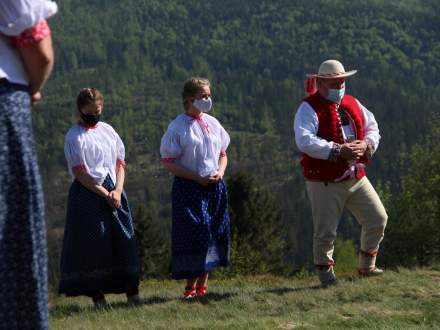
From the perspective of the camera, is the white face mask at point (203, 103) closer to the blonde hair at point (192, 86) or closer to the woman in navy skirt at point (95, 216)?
the blonde hair at point (192, 86)

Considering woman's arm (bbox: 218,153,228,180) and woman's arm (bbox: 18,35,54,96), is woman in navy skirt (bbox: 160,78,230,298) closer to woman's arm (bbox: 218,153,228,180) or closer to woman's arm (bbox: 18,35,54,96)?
woman's arm (bbox: 218,153,228,180)

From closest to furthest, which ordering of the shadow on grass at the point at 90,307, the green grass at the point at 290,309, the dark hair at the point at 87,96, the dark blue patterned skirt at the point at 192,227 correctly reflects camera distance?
1. the green grass at the point at 290,309
2. the dark hair at the point at 87,96
3. the shadow on grass at the point at 90,307
4. the dark blue patterned skirt at the point at 192,227

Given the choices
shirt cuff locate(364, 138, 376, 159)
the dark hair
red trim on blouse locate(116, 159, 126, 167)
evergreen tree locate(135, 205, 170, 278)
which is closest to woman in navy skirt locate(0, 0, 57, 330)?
the dark hair

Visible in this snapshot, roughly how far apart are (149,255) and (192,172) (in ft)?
155

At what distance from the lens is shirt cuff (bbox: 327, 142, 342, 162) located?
26.6 ft

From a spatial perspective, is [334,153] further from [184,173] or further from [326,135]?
[184,173]

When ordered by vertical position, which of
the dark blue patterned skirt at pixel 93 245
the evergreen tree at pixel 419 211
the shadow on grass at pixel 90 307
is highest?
the dark blue patterned skirt at pixel 93 245

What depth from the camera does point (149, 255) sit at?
5503 cm

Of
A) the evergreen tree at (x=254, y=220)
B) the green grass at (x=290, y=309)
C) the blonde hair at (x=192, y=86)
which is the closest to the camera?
the green grass at (x=290, y=309)

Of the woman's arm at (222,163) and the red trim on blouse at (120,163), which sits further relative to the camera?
the woman's arm at (222,163)

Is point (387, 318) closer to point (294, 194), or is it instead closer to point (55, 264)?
point (55, 264)

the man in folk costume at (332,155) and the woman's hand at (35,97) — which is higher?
the woman's hand at (35,97)

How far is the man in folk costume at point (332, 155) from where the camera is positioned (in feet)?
27.0

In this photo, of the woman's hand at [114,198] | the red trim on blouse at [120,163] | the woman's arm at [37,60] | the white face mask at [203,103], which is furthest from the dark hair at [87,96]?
the woman's arm at [37,60]
